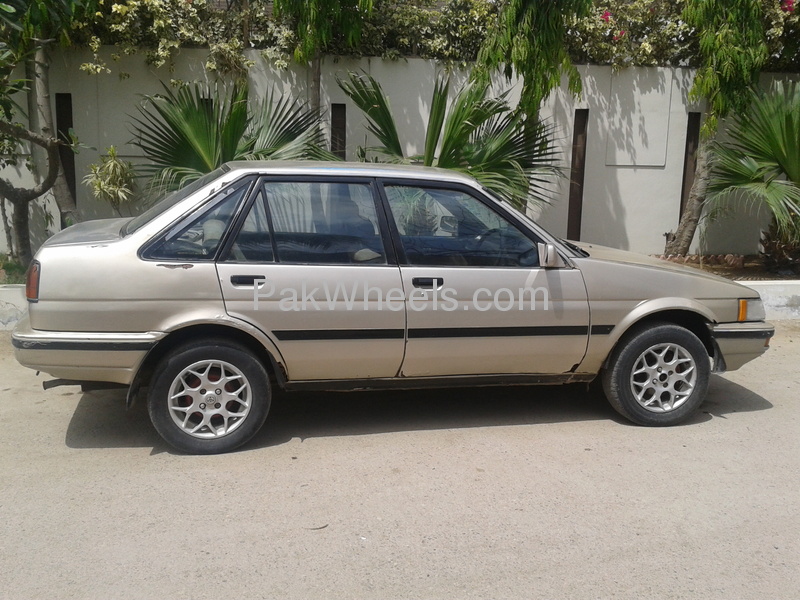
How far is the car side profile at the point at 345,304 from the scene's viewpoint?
4.61 meters

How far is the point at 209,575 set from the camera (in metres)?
3.54

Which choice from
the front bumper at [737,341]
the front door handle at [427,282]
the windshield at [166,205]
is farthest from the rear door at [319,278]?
the front bumper at [737,341]

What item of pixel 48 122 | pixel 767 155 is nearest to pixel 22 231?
pixel 48 122

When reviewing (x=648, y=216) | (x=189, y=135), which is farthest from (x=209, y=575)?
(x=648, y=216)

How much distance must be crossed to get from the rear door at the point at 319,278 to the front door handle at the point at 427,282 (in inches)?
4.7

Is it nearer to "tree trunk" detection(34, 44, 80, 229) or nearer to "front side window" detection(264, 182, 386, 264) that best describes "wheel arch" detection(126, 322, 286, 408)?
"front side window" detection(264, 182, 386, 264)

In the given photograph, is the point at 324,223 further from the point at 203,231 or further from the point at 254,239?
the point at 203,231

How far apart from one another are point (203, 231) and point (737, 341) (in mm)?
3628

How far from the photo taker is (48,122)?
8.87 m

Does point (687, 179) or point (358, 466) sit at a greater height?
point (687, 179)

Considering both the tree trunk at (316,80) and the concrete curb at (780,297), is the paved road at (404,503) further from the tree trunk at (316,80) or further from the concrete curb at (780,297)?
the tree trunk at (316,80)

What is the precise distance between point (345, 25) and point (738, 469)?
6.37 m

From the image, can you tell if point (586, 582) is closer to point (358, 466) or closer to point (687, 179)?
point (358, 466)

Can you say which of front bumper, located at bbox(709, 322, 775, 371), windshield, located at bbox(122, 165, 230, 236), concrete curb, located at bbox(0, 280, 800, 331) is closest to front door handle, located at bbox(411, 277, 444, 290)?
windshield, located at bbox(122, 165, 230, 236)
